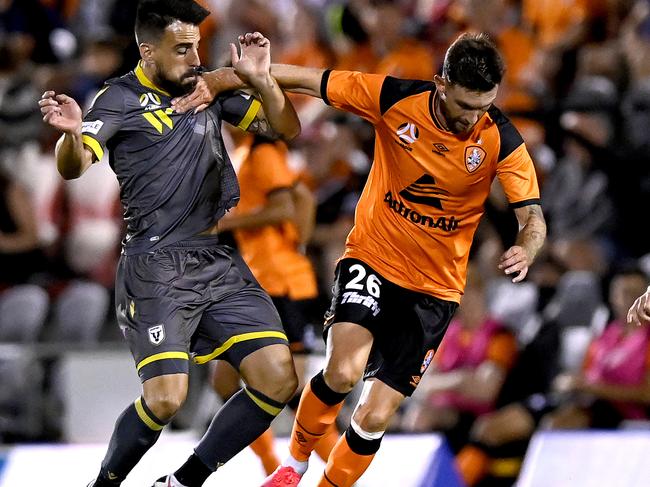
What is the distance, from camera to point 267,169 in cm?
799

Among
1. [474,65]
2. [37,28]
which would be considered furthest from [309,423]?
[37,28]

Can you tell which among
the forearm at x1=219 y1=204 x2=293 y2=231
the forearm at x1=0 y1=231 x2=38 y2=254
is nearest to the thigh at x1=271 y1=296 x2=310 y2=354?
the forearm at x1=219 y1=204 x2=293 y2=231

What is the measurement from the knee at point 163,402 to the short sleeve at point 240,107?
1.29m

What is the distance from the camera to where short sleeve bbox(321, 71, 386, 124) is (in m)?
6.44

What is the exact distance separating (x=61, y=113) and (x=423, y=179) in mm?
1740

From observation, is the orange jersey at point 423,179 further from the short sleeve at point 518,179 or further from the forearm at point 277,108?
the forearm at point 277,108

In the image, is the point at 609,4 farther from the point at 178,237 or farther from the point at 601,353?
the point at 178,237

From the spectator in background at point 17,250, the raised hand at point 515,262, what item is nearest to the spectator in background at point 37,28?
the spectator in background at point 17,250

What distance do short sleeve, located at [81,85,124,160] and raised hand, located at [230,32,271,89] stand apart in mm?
548

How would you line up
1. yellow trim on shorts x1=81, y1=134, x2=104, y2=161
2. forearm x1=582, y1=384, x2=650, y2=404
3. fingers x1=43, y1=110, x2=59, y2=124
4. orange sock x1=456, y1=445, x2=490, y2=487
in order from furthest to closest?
1. orange sock x1=456, y1=445, x2=490, y2=487
2. forearm x1=582, y1=384, x2=650, y2=404
3. yellow trim on shorts x1=81, y1=134, x2=104, y2=161
4. fingers x1=43, y1=110, x2=59, y2=124

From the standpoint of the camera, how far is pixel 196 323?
247 inches

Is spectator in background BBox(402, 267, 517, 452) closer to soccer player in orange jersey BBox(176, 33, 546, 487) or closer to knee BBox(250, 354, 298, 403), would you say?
soccer player in orange jersey BBox(176, 33, 546, 487)

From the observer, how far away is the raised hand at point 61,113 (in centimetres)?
571

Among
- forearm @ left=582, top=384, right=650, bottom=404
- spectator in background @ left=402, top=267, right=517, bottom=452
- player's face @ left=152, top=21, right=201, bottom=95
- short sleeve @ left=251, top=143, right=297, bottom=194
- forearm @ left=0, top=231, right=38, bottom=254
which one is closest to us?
player's face @ left=152, top=21, right=201, bottom=95
